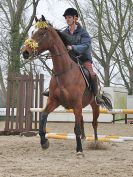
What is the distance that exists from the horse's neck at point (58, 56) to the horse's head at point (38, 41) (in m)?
0.15

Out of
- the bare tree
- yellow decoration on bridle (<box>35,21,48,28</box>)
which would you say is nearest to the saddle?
yellow decoration on bridle (<box>35,21,48,28</box>)

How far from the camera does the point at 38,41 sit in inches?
293

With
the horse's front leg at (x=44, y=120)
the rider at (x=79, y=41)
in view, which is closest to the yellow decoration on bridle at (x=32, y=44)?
the rider at (x=79, y=41)

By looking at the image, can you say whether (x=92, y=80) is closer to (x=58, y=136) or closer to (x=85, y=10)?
(x=58, y=136)

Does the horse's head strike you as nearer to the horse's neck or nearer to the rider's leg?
the horse's neck

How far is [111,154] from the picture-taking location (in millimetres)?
7980

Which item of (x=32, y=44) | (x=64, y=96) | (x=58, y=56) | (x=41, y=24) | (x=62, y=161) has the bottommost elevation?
(x=62, y=161)

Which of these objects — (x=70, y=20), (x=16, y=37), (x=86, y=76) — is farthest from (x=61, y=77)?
(x=16, y=37)

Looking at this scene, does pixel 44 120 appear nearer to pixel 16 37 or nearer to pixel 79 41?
pixel 79 41

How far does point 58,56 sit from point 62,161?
191 cm

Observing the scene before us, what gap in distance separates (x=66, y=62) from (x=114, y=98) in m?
15.4

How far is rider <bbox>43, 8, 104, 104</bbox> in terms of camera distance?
807cm

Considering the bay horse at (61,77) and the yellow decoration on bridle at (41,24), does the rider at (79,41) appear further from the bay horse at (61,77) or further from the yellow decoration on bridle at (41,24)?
the yellow decoration on bridle at (41,24)

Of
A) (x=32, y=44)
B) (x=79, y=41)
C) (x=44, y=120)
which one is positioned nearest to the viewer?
(x=32, y=44)
